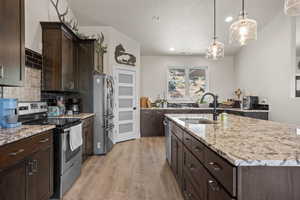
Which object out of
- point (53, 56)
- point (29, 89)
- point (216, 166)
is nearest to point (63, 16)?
point (53, 56)

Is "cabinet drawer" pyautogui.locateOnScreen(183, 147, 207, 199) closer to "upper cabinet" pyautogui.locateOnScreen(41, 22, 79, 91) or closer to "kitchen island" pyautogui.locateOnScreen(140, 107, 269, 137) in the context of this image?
"upper cabinet" pyautogui.locateOnScreen(41, 22, 79, 91)

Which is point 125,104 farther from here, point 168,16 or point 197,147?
point 197,147

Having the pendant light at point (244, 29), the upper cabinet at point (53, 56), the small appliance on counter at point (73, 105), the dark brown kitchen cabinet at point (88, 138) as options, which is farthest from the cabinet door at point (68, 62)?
the pendant light at point (244, 29)

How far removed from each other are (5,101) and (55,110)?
156cm

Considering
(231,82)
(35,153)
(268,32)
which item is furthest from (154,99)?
(35,153)

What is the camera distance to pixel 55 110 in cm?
344

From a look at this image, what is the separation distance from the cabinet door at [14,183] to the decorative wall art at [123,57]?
404cm

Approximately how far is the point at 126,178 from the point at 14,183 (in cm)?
169

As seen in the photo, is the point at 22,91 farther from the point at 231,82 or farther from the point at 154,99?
the point at 231,82

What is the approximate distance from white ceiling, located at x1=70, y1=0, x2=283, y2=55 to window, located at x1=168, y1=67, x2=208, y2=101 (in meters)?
1.33

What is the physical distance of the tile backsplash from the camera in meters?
2.42

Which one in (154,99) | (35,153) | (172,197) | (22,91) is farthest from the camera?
(154,99)

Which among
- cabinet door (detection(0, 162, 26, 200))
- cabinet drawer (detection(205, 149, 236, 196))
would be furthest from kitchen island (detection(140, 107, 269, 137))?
cabinet drawer (detection(205, 149, 236, 196))

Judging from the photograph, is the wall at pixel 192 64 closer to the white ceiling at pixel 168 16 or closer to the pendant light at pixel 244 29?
the white ceiling at pixel 168 16
